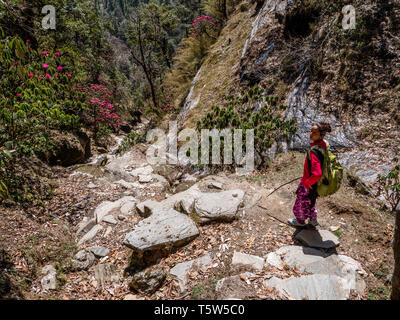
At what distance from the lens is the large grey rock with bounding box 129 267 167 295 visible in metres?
3.00

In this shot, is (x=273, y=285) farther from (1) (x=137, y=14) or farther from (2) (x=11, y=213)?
(1) (x=137, y=14)

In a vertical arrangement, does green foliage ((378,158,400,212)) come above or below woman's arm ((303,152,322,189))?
below

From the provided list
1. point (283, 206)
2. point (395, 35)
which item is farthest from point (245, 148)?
point (395, 35)

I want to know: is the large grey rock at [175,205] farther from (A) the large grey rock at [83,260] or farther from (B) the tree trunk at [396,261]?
(B) the tree trunk at [396,261]

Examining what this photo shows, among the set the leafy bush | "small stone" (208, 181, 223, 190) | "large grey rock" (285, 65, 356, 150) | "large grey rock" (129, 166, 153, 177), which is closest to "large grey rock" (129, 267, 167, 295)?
"small stone" (208, 181, 223, 190)

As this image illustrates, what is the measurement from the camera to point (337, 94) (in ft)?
20.0

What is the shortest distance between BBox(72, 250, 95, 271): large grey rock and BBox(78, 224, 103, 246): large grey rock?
40cm

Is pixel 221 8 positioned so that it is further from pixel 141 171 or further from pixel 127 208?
pixel 127 208

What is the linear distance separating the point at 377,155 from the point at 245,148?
121 inches

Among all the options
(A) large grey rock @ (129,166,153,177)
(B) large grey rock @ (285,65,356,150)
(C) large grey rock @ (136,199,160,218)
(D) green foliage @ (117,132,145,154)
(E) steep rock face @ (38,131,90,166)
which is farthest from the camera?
(D) green foliage @ (117,132,145,154)

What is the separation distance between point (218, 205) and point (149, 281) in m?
1.71

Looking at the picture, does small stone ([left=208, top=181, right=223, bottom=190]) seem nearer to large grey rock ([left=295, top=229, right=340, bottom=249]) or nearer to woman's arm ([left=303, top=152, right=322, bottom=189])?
large grey rock ([left=295, top=229, right=340, bottom=249])

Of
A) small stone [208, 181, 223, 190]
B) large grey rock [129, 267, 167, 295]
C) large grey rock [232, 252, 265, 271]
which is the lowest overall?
large grey rock [129, 267, 167, 295]

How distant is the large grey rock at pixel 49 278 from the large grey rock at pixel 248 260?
2.64 m
